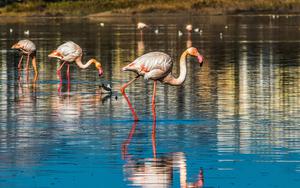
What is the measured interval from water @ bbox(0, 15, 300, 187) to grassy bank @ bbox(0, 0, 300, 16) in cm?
7483

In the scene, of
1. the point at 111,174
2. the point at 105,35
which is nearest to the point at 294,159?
the point at 111,174

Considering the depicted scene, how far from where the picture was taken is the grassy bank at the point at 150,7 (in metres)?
108

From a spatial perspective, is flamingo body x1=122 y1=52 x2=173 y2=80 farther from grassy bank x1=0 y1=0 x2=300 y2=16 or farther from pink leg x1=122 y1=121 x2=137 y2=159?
grassy bank x1=0 y1=0 x2=300 y2=16

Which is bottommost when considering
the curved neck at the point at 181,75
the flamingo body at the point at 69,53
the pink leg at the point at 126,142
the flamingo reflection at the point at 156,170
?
the flamingo reflection at the point at 156,170

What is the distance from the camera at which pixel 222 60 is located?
3669 centimetres

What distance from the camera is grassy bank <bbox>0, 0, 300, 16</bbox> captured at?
108250mm

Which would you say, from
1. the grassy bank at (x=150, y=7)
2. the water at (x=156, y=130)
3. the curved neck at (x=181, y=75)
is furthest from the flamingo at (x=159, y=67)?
the grassy bank at (x=150, y=7)

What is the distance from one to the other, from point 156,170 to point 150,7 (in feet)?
322

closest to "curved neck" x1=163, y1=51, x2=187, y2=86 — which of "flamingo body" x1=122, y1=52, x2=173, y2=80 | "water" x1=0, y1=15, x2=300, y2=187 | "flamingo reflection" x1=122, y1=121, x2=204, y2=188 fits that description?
"flamingo body" x1=122, y1=52, x2=173, y2=80

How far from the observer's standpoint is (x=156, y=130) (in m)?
17.8

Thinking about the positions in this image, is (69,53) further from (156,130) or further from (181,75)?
(156,130)

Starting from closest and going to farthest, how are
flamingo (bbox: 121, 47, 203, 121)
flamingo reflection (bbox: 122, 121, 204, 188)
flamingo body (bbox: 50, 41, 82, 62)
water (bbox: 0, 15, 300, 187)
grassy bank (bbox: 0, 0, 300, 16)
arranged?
flamingo reflection (bbox: 122, 121, 204, 188), water (bbox: 0, 15, 300, 187), flamingo (bbox: 121, 47, 203, 121), flamingo body (bbox: 50, 41, 82, 62), grassy bank (bbox: 0, 0, 300, 16)

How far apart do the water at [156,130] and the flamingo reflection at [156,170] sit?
0.05ft

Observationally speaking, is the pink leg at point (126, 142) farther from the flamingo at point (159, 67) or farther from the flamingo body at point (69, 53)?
the flamingo body at point (69, 53)
